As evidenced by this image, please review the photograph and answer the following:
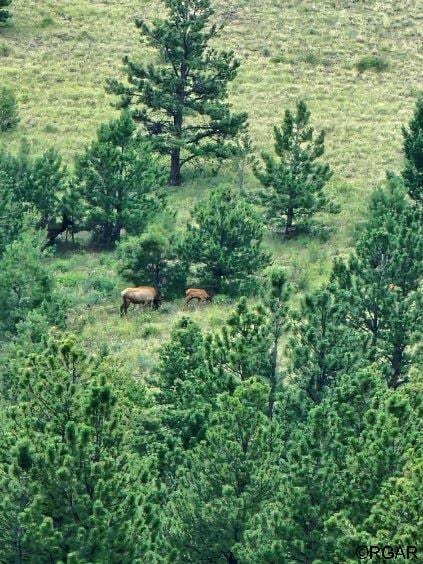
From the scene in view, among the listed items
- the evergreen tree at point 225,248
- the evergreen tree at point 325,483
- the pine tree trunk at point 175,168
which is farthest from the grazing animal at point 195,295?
the evergreen tree at point 325,483

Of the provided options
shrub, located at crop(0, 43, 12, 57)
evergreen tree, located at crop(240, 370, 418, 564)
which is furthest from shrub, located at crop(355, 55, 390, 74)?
evergreen tree, located at crop(240, 370, 418, 564)

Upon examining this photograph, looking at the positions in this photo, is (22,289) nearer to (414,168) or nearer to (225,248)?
(225,248)

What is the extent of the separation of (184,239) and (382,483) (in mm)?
22691

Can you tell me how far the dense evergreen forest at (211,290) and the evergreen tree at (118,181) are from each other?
0.32 feet

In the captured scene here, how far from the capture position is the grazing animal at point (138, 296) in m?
41.5

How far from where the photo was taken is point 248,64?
69.0 meters

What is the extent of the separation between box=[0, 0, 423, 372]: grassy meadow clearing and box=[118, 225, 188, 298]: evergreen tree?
4.99 ft

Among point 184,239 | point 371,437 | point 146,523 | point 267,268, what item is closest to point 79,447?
point 146,523

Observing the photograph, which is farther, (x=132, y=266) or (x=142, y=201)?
(x=142, y=201)

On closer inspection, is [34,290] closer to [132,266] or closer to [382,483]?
[132,266]

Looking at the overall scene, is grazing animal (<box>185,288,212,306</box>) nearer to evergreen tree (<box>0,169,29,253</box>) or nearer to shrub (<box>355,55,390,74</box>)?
evergreen tree (<box>0,169,29,253</box>)

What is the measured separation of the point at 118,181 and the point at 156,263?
199 inches

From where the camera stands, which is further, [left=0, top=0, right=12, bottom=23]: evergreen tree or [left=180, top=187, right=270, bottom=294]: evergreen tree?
[left=0, top=0, right=12, bottom=23]: evergreen tree

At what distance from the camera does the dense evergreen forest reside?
72.8 ft
